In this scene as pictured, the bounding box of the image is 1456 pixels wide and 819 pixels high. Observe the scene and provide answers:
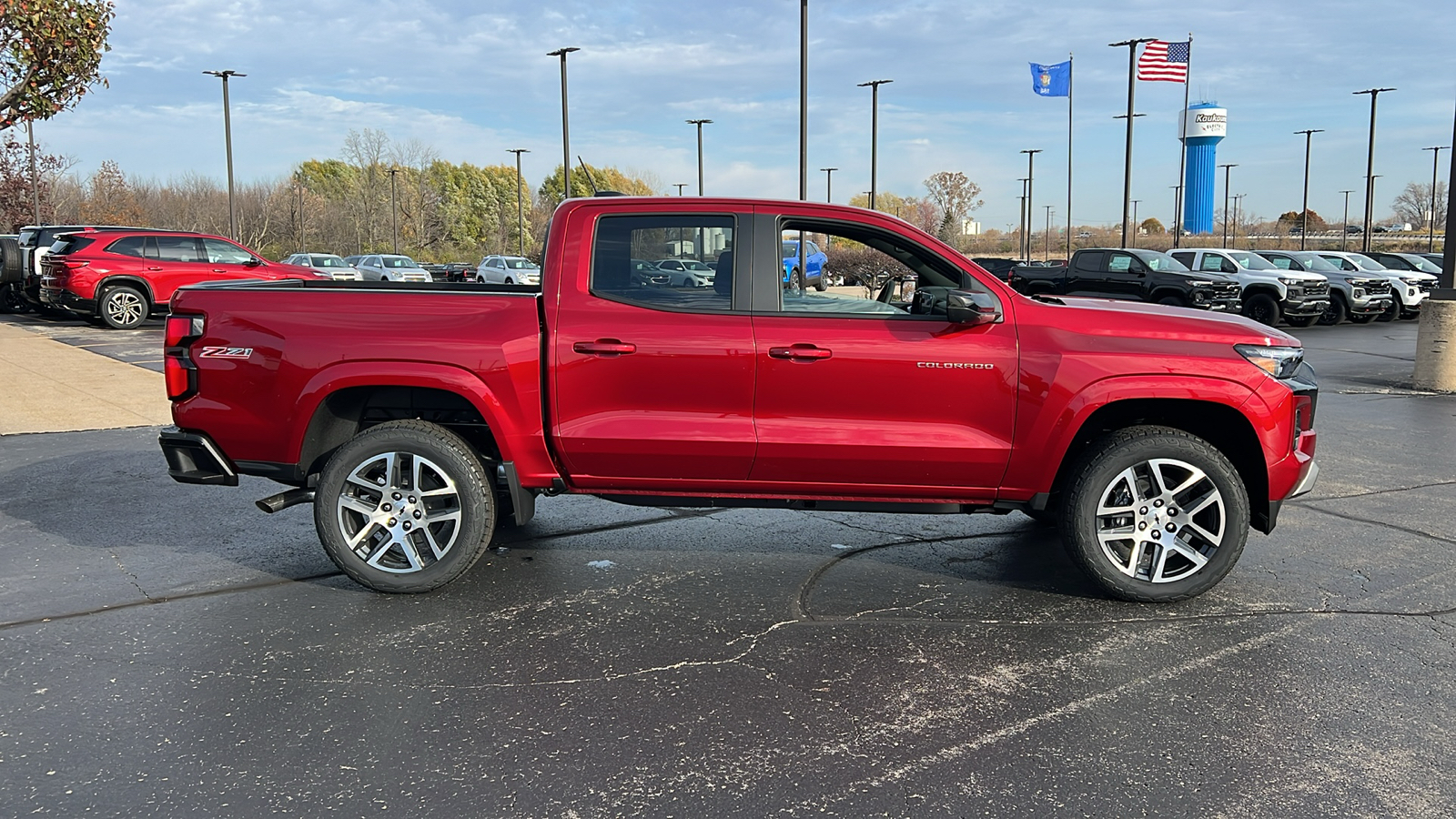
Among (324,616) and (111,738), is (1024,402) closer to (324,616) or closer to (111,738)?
(324,616)

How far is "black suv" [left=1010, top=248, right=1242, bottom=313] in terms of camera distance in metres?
21.8

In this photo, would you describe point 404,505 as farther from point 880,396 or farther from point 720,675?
point 880,396

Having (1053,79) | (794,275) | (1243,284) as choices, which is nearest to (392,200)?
(1053,79)

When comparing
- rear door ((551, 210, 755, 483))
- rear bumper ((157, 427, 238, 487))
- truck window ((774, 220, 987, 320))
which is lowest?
rear bumper ((157, 427, 238, 487))

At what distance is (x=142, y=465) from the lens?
8.10 metres

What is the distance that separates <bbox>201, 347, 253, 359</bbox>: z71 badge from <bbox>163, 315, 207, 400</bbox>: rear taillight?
3.4 inches

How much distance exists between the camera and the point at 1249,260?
24594mm

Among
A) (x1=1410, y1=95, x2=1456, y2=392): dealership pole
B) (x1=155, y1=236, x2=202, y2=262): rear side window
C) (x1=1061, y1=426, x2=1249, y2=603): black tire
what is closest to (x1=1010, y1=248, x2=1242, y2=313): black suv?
(x1=1410, y1=95, x2=1456, y2=392): dealership pole

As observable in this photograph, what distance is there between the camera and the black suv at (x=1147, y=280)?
21.8 m

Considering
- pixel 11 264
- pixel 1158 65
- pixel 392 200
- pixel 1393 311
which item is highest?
pixel 1158 65

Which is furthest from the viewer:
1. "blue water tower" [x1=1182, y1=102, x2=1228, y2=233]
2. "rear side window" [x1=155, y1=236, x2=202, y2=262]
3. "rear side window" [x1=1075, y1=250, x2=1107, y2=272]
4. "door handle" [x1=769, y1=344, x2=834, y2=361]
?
"blue water tower" [x1=1182, y1=102, x2=1228, y2=233]

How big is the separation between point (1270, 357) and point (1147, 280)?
18.9 meters

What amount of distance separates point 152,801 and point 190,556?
9.35ft

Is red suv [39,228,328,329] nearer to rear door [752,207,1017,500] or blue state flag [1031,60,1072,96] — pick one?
rear door [752,207,1017,500]
